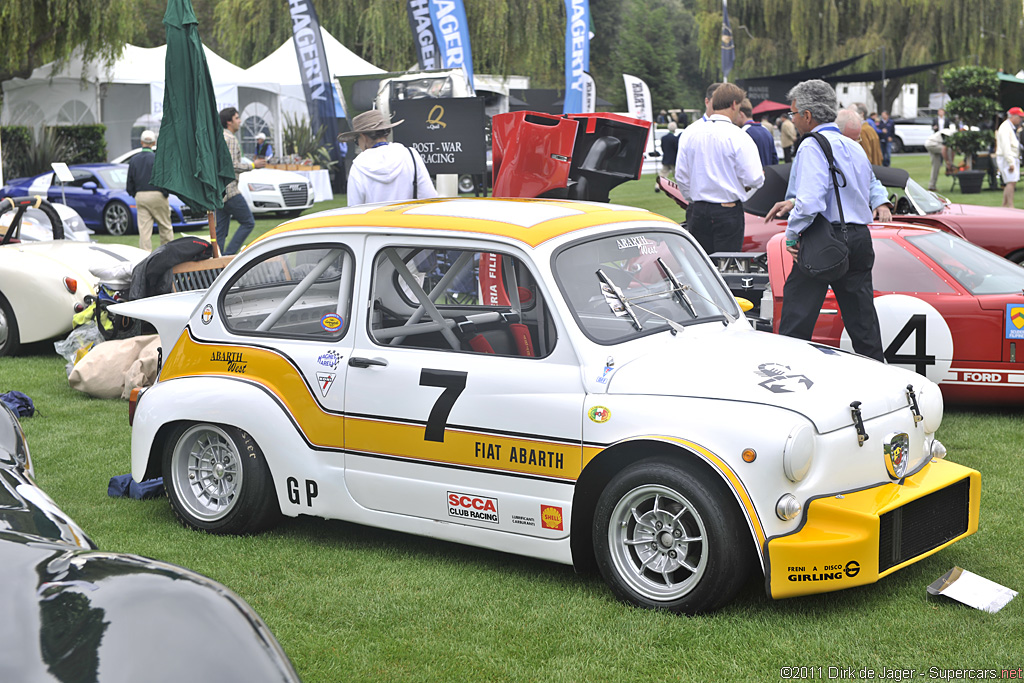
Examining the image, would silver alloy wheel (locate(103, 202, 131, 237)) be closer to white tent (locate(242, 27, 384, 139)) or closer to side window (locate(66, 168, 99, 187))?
side window (locate(66, 168, 99, 187))

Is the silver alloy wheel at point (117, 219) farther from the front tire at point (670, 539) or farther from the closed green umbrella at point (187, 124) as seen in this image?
the front tire at point (670, 539)

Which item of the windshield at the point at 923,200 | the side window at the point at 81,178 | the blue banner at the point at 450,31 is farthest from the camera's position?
the side window at the point at 81,178

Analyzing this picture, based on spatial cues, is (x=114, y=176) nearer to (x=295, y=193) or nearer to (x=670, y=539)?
(x=295, y=193)

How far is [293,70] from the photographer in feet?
100

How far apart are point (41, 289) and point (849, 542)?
7.89 metres

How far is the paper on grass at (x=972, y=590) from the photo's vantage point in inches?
163

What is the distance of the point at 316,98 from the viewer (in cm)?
2706

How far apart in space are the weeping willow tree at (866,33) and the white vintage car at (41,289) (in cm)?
4131

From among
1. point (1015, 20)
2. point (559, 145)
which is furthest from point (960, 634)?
point (1015, 20)

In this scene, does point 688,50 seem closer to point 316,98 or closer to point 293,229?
point 316,98

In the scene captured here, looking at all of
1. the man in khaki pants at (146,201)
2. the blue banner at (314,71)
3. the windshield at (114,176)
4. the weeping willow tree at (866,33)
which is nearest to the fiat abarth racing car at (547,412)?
the man in khaki pants at (146,201)

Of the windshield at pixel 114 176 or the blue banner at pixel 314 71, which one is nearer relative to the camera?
the windshield at pixel 114 176

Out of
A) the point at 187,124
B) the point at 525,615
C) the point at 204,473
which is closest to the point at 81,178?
the point at 187,124

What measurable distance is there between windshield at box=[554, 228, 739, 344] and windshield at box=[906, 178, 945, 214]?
629cm
